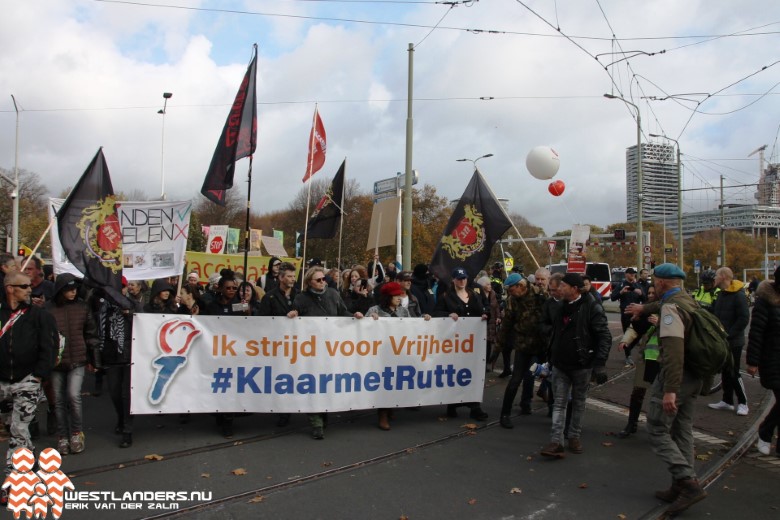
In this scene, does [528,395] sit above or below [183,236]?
below

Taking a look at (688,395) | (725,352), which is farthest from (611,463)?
(725,352)

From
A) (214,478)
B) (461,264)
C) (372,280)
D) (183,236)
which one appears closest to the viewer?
(214,478)

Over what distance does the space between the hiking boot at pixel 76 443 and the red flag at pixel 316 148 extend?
788 cm

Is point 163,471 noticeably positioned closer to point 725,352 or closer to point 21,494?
point 21,494

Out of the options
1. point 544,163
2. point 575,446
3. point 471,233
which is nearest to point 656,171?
point 544,163

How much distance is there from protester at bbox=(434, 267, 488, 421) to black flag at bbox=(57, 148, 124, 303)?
367 centimetres

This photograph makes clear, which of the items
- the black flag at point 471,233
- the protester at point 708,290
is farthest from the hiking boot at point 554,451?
the protester at point 708,290

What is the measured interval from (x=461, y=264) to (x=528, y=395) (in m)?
1.86

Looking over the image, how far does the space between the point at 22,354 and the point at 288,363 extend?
252 centimetres

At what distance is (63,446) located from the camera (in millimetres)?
5598

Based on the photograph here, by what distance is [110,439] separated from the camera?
239 inches

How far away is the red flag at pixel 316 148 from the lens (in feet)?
41.6

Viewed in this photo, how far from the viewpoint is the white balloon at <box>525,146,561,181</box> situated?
645 inches

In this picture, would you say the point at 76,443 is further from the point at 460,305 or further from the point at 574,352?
the point at 574,352
